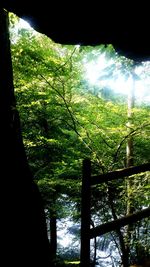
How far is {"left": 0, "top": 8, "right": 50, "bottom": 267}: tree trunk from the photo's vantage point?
452 cm

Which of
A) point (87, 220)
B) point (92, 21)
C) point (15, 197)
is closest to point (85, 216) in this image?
point (87, 220)

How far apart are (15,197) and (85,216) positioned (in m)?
1.72

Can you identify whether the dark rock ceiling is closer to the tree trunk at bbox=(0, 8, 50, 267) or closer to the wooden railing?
the wooden railing

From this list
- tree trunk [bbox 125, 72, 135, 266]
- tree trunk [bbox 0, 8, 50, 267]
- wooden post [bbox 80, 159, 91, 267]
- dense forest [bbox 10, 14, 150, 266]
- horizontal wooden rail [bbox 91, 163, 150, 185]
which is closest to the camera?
wooden post [bbox 80, 159, 91, 267]

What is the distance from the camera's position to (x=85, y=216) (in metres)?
3.47

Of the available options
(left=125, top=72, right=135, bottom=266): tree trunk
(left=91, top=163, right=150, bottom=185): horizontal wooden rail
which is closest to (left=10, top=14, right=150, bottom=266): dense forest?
(left=125, top=72, right=135, bottom=266): tree trunk

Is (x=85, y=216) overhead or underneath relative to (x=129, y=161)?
underneath

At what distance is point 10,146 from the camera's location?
16.6ft

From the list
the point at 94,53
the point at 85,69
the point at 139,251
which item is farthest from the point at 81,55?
the point at 139,251

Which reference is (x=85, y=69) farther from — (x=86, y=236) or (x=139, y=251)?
(x=86, y=236)

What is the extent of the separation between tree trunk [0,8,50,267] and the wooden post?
150 centimetres

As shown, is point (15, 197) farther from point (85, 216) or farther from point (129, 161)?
point (129, 161)

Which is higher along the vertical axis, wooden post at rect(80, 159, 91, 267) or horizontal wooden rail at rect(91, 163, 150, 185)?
horizontal wooden rail at rect(91, 163, 150, 185)

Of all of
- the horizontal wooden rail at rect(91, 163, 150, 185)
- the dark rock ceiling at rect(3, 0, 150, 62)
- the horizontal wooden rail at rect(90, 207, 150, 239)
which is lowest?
the horizontal wooden rail at rect(90, 207, 150, 239)
